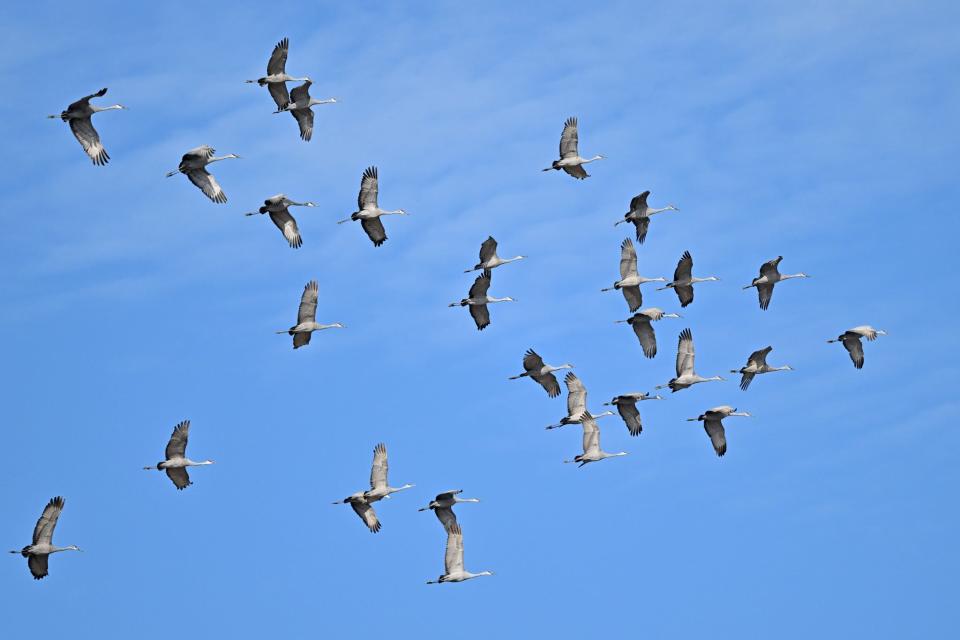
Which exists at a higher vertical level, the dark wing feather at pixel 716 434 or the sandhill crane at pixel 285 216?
the sandhill crane at pixel 285 216

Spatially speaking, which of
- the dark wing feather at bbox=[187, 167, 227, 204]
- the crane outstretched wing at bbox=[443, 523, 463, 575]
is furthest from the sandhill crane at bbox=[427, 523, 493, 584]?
the dark wing feather at bbox=[187, 167, 227, 204]

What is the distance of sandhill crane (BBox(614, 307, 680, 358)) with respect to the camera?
7038 centimetres

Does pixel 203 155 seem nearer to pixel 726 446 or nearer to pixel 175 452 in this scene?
pixel 175 452

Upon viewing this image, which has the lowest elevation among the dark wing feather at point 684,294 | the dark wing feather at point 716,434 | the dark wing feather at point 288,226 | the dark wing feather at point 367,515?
the dark wing feather at point 367,515

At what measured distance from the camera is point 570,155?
7031cm

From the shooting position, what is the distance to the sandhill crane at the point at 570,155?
6981 centimetres

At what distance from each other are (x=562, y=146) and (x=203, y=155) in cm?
1289

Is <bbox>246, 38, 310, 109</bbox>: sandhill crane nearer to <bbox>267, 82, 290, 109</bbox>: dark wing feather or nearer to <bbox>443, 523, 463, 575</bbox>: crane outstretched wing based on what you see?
<bbox>267, 82, 290, 109</bbox>: dark wing feather

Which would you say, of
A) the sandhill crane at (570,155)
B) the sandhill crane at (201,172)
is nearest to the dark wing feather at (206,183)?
the sandhill crane at (201,172)

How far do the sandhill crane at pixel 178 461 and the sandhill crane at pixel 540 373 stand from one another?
35.9 ft

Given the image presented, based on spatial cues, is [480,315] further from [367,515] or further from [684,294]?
[367,515]

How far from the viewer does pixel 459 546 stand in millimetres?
65938

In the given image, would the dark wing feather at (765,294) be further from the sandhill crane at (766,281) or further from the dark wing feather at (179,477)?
the dark wing feather at (179,477)

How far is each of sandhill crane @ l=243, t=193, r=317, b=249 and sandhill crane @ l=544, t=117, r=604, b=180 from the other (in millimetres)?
8372
